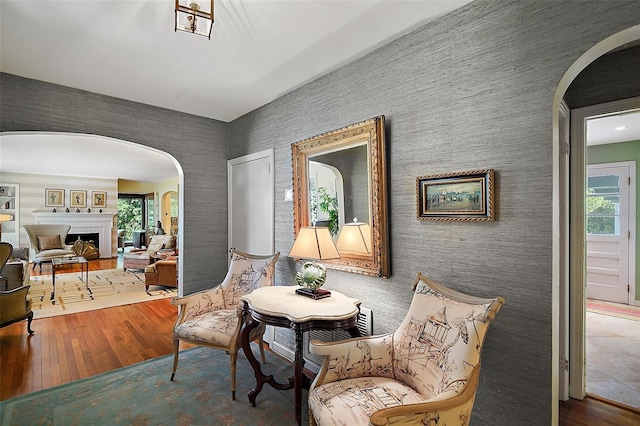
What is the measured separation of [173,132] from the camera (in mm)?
3703

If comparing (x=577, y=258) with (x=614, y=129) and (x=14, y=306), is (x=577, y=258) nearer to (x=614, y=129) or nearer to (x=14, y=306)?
(x=614, y=129)

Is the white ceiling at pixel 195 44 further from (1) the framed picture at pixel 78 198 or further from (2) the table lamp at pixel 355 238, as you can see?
(1) the framed picture at pixel 78 198

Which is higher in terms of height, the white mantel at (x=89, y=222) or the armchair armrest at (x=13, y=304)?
the white mantel at (x=89, y=222)

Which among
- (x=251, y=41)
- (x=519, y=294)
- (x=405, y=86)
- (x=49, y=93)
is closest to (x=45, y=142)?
(x=49, y=93)

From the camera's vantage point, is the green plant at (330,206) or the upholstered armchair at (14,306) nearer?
the green plant at (330,206)

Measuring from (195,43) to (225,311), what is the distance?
222 cm

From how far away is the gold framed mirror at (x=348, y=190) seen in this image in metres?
2.27

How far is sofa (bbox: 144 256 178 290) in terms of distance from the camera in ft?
18.5

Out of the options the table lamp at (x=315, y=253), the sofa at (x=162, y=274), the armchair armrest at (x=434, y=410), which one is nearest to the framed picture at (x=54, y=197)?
the sofa at (x=162, y=274)

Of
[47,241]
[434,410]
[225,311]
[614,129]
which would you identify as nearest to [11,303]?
[225,311]

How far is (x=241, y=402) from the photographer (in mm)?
2348

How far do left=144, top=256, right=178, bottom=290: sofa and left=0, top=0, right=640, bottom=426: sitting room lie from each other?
175cm

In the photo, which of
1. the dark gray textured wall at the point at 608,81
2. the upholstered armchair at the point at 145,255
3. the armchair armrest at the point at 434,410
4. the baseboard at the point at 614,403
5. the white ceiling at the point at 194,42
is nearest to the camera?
the armchair armrest at the point at 434,410

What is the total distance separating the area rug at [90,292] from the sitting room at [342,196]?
83cm
